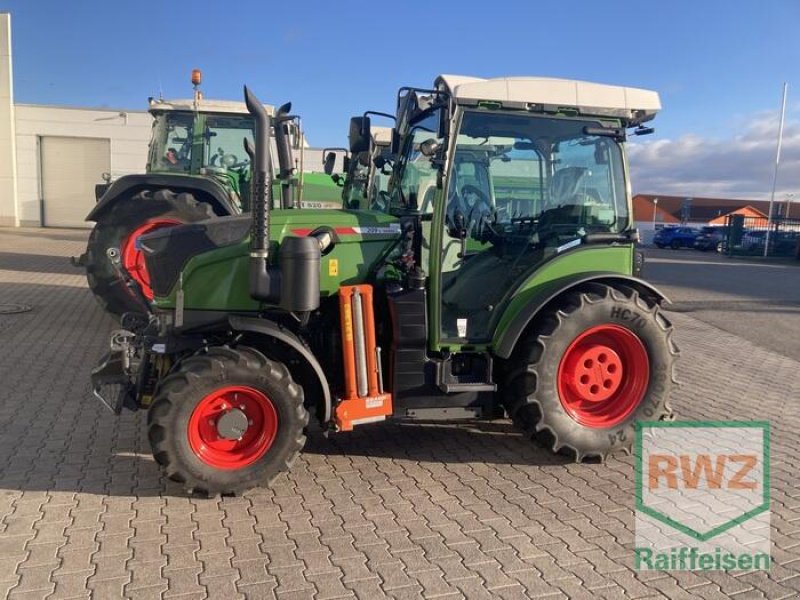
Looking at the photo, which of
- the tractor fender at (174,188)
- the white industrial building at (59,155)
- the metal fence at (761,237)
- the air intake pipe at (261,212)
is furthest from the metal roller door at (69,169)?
the metal fence at (761,237)

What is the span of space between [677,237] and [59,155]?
31003mm

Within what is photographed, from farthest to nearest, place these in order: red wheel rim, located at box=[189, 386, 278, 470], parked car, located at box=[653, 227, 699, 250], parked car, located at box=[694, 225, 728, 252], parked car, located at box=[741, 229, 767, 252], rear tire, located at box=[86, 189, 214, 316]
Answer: parked car, located at box=[653, 227, 699, 250] → parked car, located at box=[694, 225, 728, 252] → parked car, located at box=[741, 229, 767, 252] → rear tire, located at box=[86, 189, 214, 316] → red wheel rim, located at box=[189, 386, 278, 470]

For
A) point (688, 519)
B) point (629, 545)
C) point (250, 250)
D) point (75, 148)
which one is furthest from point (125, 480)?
Result: point (75, 148)

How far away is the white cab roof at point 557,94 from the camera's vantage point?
377 cm

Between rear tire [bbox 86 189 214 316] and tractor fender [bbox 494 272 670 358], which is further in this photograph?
rear tire [bbox 86 189 214 316]

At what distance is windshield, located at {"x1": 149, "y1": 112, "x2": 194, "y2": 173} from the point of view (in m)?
8.34

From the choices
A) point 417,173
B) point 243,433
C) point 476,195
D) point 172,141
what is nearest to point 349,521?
point 243,433

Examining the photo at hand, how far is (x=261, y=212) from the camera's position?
3400 mm

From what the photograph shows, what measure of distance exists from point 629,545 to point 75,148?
2596 centimetres

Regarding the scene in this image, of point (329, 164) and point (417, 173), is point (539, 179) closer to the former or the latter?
point (417, 173)

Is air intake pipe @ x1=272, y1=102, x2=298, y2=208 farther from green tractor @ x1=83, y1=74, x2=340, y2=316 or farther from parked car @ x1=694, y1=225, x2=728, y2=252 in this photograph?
parked car @ x1=694, y1=225, x2=728, y2=252

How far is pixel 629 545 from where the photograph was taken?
320 centimetres

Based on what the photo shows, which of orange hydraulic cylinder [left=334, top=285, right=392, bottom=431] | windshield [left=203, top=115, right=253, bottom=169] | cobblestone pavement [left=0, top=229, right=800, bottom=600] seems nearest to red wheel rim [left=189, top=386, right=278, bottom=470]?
cobblestone pavement [left=0, top=229, right=800, bottom=600]

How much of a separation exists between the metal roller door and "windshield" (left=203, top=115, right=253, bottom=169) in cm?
1811
